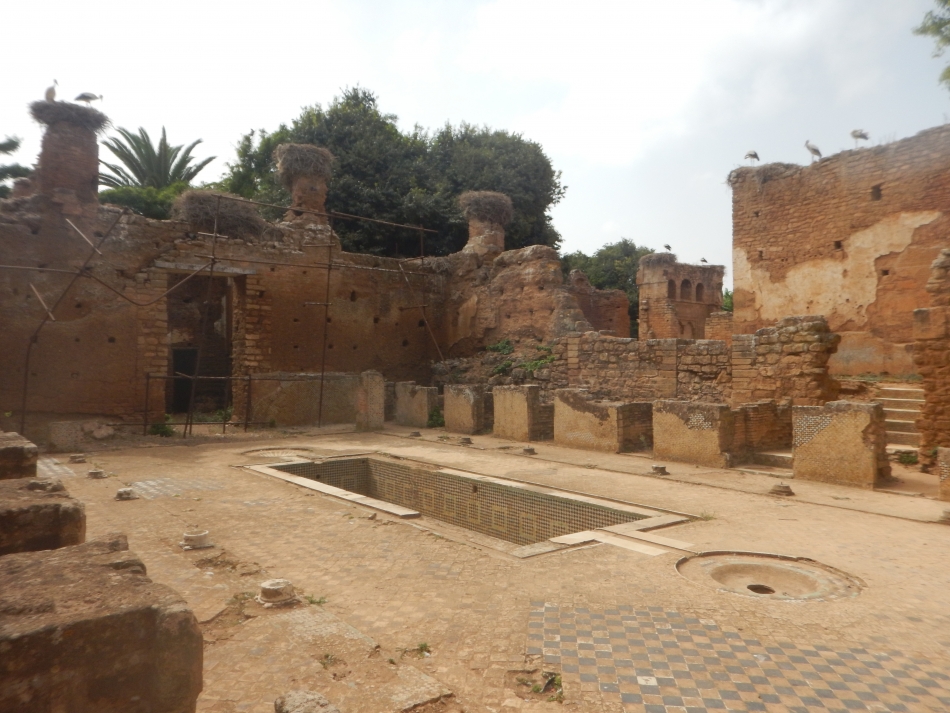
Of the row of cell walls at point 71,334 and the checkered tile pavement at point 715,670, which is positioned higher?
the row of cell walls at point 71,334

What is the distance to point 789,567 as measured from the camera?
14.2 ft

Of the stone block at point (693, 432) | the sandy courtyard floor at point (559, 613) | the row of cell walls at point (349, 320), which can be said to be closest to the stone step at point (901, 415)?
the stone block at point (693, 432)

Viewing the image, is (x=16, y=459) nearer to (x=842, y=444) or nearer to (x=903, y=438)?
(x=842, y=444)

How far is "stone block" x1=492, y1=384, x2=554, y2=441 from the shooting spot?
1093 centimetres

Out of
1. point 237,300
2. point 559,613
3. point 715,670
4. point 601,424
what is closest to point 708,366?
point 601,424

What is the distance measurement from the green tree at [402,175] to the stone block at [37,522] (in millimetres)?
20362

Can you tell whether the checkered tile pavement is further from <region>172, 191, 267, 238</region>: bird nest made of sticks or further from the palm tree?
A: the palm tree

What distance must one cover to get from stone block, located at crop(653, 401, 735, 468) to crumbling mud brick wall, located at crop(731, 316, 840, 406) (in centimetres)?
139

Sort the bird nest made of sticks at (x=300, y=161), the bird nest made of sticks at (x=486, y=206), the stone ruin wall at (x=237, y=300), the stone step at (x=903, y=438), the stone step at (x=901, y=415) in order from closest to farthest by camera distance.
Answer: the stone step at (x=903, y=438), the stone step at (x=901, y=415), the stone ruin wall at (x=237, y=300), the bird nest made of sticks at (x=300, y=161), the bird nest made of sticks at (x=486, y=206)

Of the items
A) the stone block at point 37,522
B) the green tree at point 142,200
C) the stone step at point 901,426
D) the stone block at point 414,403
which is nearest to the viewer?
the stone block at point 37,522

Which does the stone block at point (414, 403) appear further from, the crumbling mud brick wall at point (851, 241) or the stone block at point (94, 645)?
the stone block at point (94, 645)

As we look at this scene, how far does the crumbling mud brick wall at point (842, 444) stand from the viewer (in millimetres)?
6746

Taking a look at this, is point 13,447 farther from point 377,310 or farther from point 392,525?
point 377,310

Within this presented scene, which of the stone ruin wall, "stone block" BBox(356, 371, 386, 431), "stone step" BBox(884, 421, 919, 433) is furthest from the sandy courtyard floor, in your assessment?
the stone ruin wall
